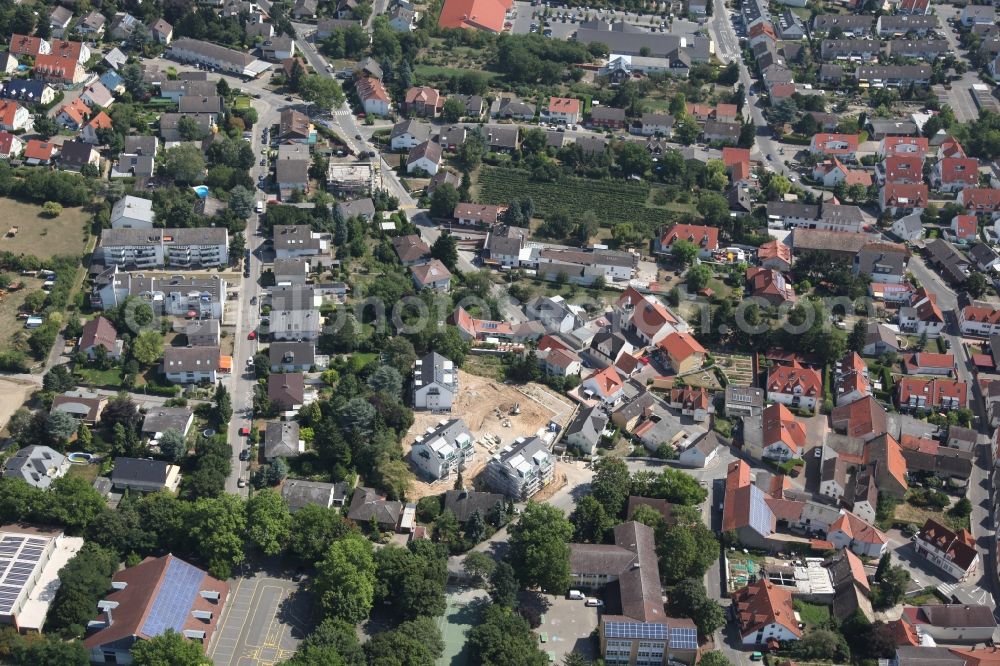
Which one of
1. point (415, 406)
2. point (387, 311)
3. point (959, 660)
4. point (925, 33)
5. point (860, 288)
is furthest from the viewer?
point (925, 33)

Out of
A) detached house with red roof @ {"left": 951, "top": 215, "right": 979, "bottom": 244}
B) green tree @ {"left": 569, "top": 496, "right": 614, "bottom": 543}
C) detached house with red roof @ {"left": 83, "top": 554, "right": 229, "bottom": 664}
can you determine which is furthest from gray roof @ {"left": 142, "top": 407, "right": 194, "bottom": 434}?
detached house with red roof @ {"left": 951, "top": 215, "right": 979, "bottom": 244}

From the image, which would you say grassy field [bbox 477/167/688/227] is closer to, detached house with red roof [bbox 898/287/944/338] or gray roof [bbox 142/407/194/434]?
detached house with red roof [bbox 898/287/944/338]

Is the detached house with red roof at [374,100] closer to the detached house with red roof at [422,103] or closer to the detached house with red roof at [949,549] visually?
the detached house with red roof at [422,103]

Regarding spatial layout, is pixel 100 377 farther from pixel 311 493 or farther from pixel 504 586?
pixel 504 586

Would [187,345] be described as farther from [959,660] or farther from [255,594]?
[959,660]

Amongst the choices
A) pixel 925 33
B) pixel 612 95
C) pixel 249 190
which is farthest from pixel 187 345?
pixel 925 33
